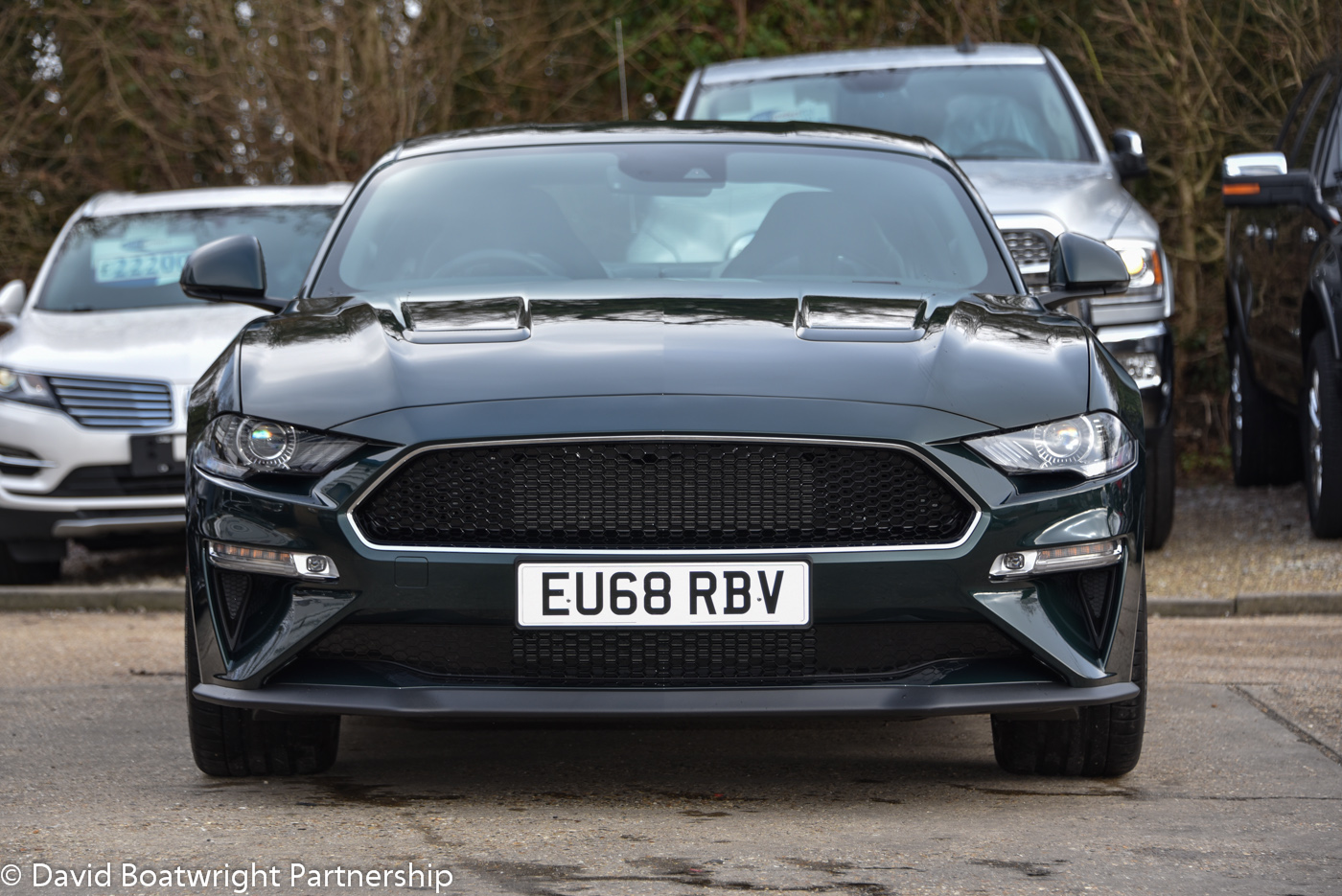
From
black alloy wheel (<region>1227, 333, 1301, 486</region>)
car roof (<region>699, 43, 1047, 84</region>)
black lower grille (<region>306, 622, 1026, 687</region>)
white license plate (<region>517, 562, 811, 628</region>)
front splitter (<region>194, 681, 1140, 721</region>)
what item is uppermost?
car roof (<region>699, 43, 1047, 84</region>)

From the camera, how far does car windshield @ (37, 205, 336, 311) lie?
28.1 ft

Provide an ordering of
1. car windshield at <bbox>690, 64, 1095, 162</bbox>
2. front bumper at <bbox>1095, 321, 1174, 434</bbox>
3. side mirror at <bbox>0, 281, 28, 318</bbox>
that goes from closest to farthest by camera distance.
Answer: front bumper at <bbox>1095, 321, 1174, 434</bbox> → car windshield at <bbox>690, 64, 1095, 162</bbox> → side mirror at <bbox>0, 281, 28, 318</bbox>

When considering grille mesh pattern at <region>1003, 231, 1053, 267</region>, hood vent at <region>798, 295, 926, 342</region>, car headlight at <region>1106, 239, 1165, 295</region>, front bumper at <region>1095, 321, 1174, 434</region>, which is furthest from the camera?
car headlight at <region>1106, 239, 1165, 295</region>

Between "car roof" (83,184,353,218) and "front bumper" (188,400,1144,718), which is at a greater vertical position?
"front bumper" (188,400,1144,718)

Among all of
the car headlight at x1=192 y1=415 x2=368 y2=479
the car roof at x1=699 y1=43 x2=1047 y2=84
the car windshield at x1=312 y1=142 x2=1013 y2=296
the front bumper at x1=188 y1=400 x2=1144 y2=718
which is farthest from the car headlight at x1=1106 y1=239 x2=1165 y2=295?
the car headlight at x1=192 y1=415 x2=368 y2=479

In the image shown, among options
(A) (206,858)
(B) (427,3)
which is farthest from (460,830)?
(B) (427,3)

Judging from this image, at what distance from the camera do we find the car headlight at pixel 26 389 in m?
7.59

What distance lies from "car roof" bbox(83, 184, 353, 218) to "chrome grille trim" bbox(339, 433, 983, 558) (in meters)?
5.73

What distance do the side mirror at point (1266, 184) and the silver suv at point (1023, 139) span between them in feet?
1.22

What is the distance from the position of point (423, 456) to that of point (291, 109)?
894cm

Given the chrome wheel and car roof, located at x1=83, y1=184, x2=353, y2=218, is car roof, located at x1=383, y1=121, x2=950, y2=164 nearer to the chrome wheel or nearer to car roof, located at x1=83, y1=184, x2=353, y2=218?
the chrome wheel

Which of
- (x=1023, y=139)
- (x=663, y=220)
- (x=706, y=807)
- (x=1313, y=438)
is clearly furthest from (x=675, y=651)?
(x=1023, y=139)

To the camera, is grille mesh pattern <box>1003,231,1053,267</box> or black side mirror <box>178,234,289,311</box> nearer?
black side mirror <box>178,234,289,311</box>

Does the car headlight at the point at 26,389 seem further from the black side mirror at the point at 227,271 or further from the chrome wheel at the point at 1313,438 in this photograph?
the chrome wheel at the point at 1313,438
